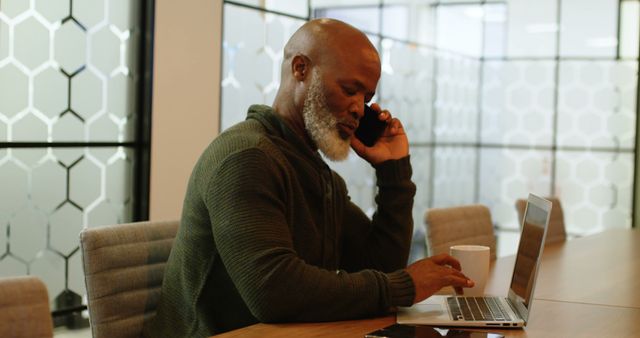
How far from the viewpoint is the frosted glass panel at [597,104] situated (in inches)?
263

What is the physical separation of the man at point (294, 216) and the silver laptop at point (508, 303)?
2.3 inches

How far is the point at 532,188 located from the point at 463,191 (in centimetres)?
58

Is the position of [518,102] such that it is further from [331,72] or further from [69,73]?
[331,72]

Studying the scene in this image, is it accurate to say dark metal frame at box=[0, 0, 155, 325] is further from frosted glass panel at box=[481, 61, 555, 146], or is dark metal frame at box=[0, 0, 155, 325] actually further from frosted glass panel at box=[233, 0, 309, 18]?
frosted glass panel at box=[481, 61, 555, 146]

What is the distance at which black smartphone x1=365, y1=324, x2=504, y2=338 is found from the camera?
1588 millimetres

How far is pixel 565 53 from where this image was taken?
686 cm

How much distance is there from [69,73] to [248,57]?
1.28 meters

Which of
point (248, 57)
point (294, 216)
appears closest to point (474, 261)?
point (294, 216)

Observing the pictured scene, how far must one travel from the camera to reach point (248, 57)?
474 centimetres

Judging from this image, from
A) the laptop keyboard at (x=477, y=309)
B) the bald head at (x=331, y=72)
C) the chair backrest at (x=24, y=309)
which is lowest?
the laptop keyboard at (x=477, y=309)

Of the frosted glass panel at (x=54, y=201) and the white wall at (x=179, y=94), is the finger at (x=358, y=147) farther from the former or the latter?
the white wall at (x=179, y=94)

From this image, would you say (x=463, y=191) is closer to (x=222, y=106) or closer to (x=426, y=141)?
(x=426, y=141)

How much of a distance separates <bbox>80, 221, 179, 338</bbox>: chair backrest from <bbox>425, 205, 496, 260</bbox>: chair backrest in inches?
39.1

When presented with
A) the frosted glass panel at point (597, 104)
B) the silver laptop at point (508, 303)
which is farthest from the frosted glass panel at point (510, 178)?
the silver laptop at point (508, 303)
